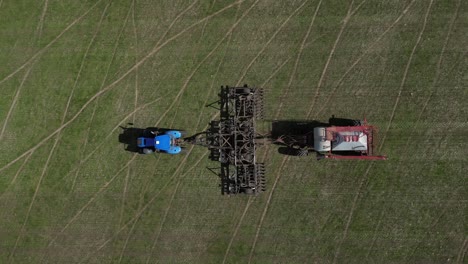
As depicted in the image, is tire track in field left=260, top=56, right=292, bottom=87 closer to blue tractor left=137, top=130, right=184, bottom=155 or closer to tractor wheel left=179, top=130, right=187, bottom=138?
tractor wheel left=179, top=130, right=187, bottom=138

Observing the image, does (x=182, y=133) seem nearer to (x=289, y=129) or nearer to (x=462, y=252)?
(x=289, y=129)

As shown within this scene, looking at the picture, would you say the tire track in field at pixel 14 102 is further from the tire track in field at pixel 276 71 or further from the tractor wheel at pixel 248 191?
the tractor wheel at pixel 248 191

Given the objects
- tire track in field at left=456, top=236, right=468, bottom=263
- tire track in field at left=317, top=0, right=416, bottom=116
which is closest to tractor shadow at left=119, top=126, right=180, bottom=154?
tire track in field at left=317, top=0, right=416, bottom=116

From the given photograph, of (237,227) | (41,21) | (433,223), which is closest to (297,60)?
(237,227)

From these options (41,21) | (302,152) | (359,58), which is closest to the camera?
(302,152)

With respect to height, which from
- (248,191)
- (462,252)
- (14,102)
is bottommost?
(462,252)

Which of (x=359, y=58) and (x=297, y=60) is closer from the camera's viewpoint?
(x=359, y=58)
